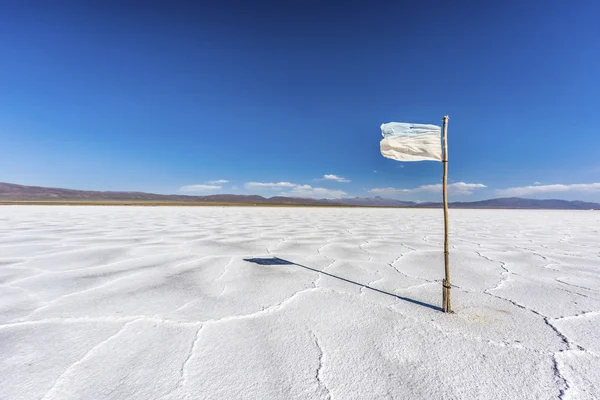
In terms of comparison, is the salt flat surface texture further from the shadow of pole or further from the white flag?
the white flag

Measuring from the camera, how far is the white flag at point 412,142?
6.29ft

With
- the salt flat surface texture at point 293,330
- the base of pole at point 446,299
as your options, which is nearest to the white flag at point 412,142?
the base of pole at point 446,299

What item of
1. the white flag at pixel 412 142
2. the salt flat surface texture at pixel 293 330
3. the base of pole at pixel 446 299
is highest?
the white flag at pixel 412 142

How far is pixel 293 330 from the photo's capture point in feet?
5.79

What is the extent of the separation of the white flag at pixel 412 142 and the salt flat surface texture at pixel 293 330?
3.77 feet

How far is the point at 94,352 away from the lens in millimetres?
1496

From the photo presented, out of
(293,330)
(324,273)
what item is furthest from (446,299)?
(324,273)

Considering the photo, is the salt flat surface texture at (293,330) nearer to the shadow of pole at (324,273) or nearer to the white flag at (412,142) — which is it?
the shadow of pole at (324,273)

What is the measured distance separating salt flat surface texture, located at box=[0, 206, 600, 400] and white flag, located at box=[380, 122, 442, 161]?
115cm

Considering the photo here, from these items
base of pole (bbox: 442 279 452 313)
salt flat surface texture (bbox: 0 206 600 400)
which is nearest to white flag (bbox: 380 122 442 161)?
base of pole (bbox: 442 279 452 313)

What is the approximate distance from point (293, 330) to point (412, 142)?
58.8 inches

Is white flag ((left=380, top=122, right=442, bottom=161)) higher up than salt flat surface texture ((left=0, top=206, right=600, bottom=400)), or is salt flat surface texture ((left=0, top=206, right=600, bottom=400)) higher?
white flag ((left=380, top=122, right=442, bottom=161))

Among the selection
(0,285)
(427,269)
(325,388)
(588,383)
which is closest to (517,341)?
(588,383)

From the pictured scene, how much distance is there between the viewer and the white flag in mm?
1918
